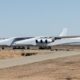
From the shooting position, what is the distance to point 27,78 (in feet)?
50.6

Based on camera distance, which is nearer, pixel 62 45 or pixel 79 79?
pixel 79 79

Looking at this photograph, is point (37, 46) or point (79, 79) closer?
point (79, 79)

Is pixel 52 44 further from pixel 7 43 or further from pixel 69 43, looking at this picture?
pixel 7 43

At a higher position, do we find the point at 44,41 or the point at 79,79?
the point at 79,79

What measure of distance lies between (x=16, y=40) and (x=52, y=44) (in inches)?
540

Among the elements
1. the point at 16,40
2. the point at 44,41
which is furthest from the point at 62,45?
the point at 16,40

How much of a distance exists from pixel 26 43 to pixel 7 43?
597 centimetres

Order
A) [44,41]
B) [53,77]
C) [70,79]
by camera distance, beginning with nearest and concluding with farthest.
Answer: [70,79]
[53,77]
[44,41]

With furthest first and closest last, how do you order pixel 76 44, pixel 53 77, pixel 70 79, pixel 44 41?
pixel 76 44, pixel 44 41, pixel 53 77, pixel 70 79

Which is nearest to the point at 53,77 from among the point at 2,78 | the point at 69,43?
the point at 2,78

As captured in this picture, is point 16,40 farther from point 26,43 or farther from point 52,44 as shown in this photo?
point 52,44

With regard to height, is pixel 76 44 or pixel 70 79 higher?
pixel 70 79

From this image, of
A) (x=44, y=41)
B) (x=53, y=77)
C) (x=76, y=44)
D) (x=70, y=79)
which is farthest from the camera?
(x=76, y=44)

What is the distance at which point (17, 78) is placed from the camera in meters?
15.5
